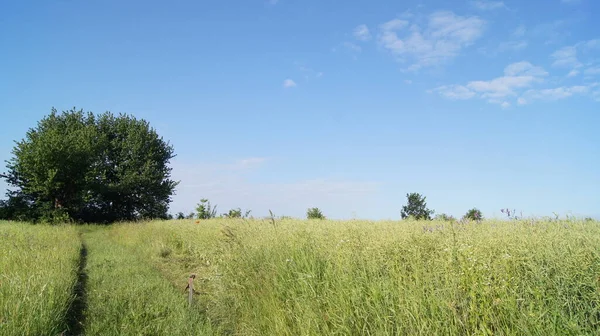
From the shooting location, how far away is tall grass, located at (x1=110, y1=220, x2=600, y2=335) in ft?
9.78

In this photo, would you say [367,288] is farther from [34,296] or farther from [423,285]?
[34,296]

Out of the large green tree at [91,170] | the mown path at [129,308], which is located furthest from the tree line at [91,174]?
the mown path at [129,308]

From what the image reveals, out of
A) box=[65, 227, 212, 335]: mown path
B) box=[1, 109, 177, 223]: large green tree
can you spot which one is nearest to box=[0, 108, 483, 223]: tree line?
box=[1, 109, 177, 223]: large green tree

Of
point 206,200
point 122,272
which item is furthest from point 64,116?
point 122,272

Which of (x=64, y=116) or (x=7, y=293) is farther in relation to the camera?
(x=64, y=116)

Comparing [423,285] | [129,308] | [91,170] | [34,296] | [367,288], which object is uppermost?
[91,170]

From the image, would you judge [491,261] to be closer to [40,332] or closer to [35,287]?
[40,332]

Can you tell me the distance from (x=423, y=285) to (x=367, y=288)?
70 cm

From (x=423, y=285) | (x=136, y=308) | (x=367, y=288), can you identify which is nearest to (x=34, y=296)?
(x=136, y=308)

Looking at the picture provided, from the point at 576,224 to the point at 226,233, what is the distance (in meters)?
7.89

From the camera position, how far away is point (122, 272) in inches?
371

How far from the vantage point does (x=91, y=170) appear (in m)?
33.6

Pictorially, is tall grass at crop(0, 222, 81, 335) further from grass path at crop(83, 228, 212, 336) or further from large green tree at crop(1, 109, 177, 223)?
large green tree at crop(1, 109, 177, 223)

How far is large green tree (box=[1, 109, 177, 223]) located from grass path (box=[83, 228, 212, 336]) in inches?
1050
